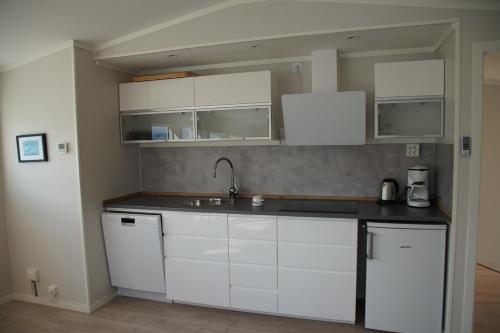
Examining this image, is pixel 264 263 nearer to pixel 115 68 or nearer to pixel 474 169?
pixel 474 169

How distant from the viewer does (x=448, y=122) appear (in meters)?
2.28

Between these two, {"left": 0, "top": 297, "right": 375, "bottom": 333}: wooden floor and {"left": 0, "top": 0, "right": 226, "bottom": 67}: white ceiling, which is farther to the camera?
{"left": 0, "top": 297, "right": 375, "bottom": 333}: wooden floor

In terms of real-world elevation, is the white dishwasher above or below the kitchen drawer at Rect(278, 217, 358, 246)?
below

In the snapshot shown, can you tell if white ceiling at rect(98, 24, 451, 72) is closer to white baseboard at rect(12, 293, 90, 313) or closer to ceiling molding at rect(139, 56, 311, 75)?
ceiling molding at rect(139, 56, 311, 75)

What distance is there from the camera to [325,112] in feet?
8.24

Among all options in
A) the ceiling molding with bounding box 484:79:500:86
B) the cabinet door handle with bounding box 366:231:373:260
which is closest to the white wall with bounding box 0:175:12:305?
the cabinet door handle with bounding box 366:231:373:260

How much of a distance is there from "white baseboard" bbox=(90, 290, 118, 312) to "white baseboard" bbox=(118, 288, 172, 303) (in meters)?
0.06

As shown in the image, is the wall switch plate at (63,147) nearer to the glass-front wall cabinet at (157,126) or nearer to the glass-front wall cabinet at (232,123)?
the glass-front wall cabinet at (157,126)

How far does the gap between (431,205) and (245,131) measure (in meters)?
1.65

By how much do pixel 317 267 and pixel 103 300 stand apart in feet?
6.48

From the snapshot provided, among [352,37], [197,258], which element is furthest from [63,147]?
[352,37]

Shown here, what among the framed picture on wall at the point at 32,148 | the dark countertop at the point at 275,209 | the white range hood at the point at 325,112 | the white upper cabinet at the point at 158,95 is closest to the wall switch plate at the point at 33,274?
the dark countertop at the point at 275,209

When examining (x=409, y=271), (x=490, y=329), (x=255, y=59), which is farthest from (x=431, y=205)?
(x=255, y=59)

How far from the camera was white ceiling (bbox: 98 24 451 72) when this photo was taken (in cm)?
228
